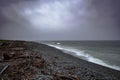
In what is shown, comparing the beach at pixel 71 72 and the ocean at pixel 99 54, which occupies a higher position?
the beach at pixel 71 72

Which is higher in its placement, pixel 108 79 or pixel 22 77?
pixel 22 77

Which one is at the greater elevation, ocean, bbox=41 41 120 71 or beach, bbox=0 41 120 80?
beach, bbox=0 41 120 80

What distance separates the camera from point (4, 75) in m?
7.22

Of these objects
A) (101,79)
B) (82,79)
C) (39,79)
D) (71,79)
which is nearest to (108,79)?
(101,79)

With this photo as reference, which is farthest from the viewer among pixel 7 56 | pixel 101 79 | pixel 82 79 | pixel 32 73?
pixel 7 56

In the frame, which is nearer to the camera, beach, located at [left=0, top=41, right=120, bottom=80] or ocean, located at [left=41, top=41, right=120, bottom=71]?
beach, located at [left=0, top=41, right=120, bottom=80]

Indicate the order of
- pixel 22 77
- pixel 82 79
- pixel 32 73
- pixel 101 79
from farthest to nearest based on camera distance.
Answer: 1. pixel 101 79
2. pixel 82 79
3. pixel 32 73
4. pixel 22 77

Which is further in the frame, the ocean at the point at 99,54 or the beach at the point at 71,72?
the ocean at the point at 99,54

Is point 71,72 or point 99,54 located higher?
point 71,72

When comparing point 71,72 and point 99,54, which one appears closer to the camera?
point 71,72

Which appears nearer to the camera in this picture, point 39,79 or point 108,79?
point 39,79

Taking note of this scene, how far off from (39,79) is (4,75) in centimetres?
212

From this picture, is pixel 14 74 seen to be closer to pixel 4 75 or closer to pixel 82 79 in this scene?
pixel 4 75

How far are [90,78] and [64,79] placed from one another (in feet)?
8.60
